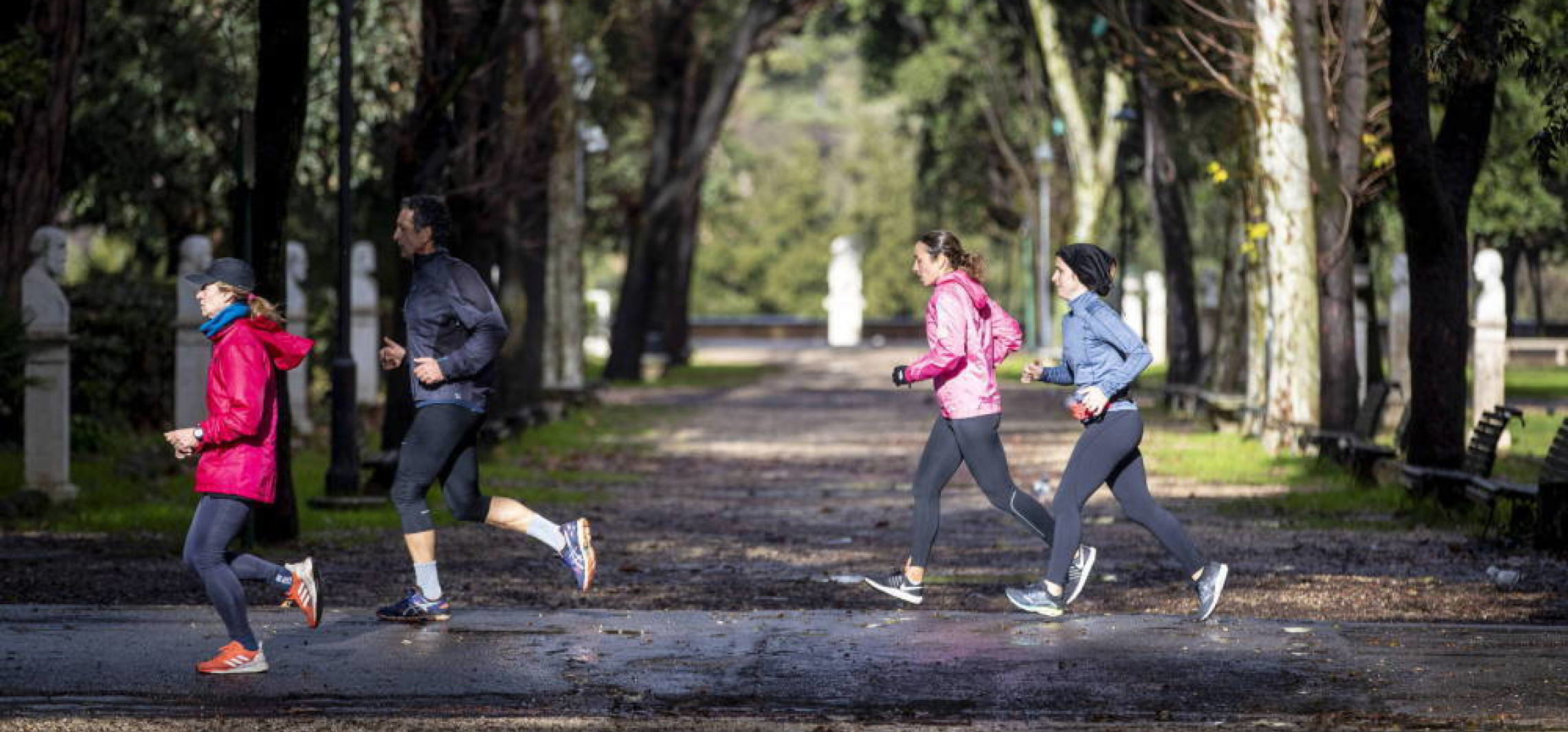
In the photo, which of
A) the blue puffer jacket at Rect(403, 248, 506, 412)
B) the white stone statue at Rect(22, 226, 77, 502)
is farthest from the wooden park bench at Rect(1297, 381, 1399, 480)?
the blue puffer jacket at Rect(403, 248, 506, 412)

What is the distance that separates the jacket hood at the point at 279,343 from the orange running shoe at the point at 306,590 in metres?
0.81

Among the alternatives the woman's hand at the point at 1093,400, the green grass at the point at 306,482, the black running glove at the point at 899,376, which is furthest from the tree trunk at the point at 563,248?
the woman's hand at the point at 1093,400

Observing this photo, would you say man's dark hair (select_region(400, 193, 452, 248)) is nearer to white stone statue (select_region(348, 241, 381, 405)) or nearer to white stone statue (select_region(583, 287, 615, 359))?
white stone statue (select_region(348, 241, 381, 405))

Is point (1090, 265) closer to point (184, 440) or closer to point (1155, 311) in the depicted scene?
point (184, 440)

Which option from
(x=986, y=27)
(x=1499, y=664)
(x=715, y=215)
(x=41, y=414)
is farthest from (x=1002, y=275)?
(x=1499, y=664)

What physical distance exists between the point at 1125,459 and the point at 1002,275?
9382 cm

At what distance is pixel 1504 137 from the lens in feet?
125

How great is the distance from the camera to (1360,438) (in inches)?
891

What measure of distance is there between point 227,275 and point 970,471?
3729 millimetres

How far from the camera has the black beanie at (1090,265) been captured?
11.5 meters

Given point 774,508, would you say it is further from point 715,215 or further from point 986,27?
point 715,215

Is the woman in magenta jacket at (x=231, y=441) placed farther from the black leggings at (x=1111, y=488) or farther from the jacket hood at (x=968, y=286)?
the black leggings at (x=1111, y=488)

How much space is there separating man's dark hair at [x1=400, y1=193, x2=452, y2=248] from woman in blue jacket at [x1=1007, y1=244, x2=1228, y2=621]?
8.63 ft

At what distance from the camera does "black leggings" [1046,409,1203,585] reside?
38.0 ft
